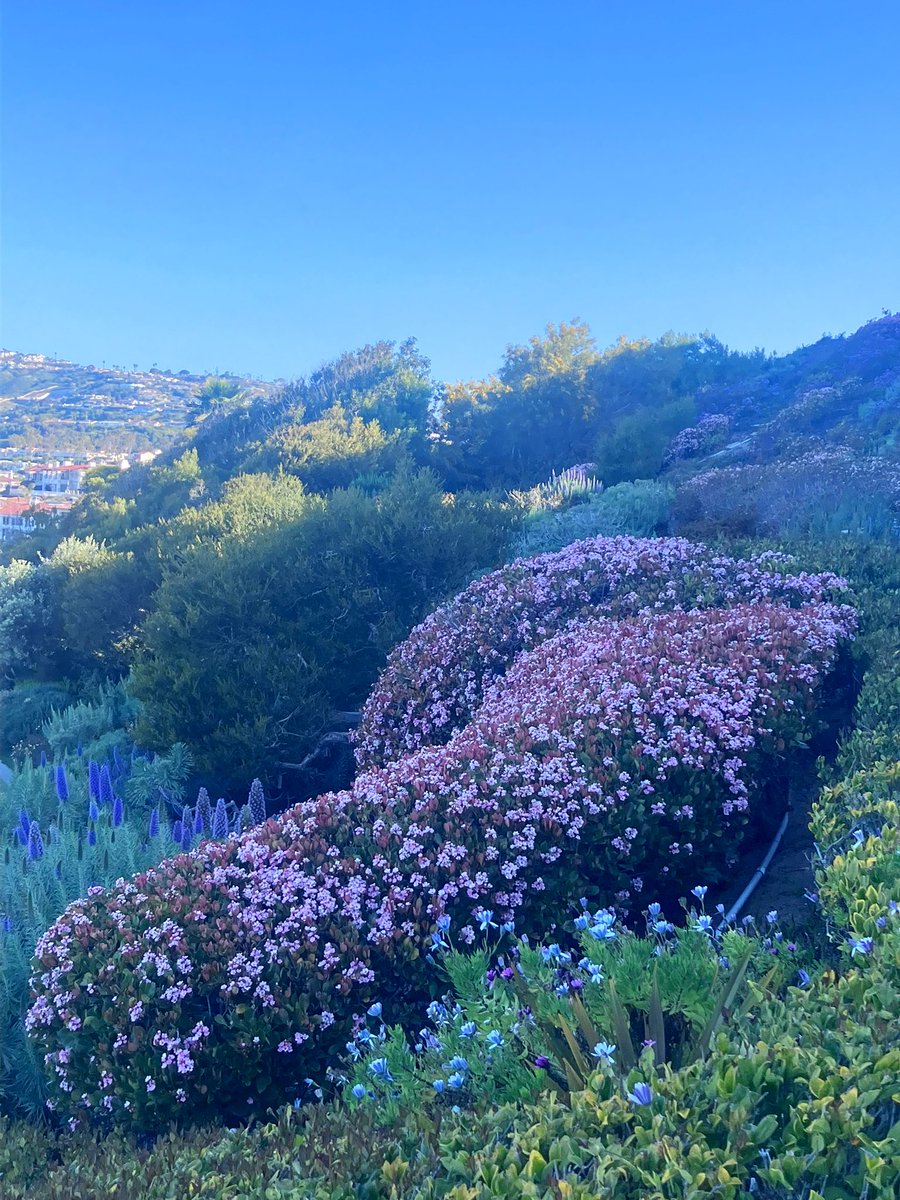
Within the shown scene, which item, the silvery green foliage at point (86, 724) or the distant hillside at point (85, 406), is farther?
the distant hillside at point (85, 406)

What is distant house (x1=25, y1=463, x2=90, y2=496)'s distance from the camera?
26.9 meters

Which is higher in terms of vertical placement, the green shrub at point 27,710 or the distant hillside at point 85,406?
the distant hillside at point 85,406

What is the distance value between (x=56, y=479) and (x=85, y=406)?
14873 millimetres

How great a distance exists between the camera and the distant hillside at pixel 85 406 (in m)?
34.7

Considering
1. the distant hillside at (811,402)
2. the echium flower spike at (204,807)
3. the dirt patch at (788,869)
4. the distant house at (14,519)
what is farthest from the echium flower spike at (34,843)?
the distant house at (14,519)

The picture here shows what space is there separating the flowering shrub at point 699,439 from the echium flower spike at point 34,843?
1363 cm

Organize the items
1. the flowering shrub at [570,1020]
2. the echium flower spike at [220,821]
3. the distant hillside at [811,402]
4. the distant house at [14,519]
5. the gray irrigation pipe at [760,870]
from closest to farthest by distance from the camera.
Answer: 1. the flowering shrub at [570,1020]
2. the gray irrigation pipe at [760,870]
3. the echium flower spike at [220,821]
4. the distant hillside at [811,402]
5. the distant house at [14,519]

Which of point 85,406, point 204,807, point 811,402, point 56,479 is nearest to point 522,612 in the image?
point 204,807

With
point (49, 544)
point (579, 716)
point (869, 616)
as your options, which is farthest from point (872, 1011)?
point (49, 544)

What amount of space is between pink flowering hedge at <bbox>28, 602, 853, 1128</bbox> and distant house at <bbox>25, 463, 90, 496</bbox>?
83.0ft

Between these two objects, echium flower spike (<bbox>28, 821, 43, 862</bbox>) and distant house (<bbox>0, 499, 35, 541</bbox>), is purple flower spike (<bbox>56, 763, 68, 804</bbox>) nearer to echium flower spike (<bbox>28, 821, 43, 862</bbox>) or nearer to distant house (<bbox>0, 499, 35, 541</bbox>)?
echium flower spike (<bbox>28, 821, 43, 862</bbox>)

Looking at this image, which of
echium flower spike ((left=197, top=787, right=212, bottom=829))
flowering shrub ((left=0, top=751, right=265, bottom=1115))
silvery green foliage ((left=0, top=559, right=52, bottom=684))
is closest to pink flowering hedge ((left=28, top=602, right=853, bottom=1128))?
flowering shrub ((left=0, top=751, right=265, bottom=1115))

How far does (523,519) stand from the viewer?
11.1m

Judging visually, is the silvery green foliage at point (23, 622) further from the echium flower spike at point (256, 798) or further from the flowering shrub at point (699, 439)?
the flowering shrub at point (699, 439)
